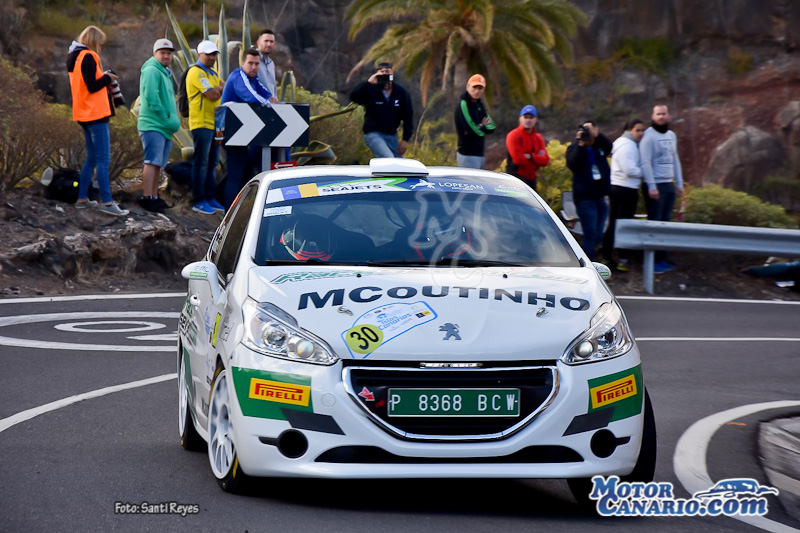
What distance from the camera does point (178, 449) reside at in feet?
21.2

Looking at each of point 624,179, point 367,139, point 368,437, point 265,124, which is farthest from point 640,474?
point 624,179

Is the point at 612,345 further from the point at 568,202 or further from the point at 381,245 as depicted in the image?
the point at 568,202

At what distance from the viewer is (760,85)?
5281 cm

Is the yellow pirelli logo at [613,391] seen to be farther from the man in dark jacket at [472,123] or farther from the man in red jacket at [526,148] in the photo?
the man in dark jacket at [472,123]

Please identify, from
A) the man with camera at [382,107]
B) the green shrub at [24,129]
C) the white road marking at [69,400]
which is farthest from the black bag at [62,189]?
the white road marking at [69,400]

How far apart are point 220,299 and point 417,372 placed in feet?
4.24

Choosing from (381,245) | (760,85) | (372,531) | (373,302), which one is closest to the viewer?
(372,531)

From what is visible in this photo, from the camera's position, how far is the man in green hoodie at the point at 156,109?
14.7 meters

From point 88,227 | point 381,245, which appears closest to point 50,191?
point 88,227

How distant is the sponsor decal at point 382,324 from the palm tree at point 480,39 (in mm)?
28464

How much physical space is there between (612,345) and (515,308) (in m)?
0.44

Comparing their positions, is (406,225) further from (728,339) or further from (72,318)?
(728,339)

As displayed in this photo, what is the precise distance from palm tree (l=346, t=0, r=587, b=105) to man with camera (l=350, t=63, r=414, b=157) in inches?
699

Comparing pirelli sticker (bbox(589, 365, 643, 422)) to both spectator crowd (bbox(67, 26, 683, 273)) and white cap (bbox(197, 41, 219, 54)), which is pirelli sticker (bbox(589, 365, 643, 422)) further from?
white cap (bbox(197, 41, 219, 54))
